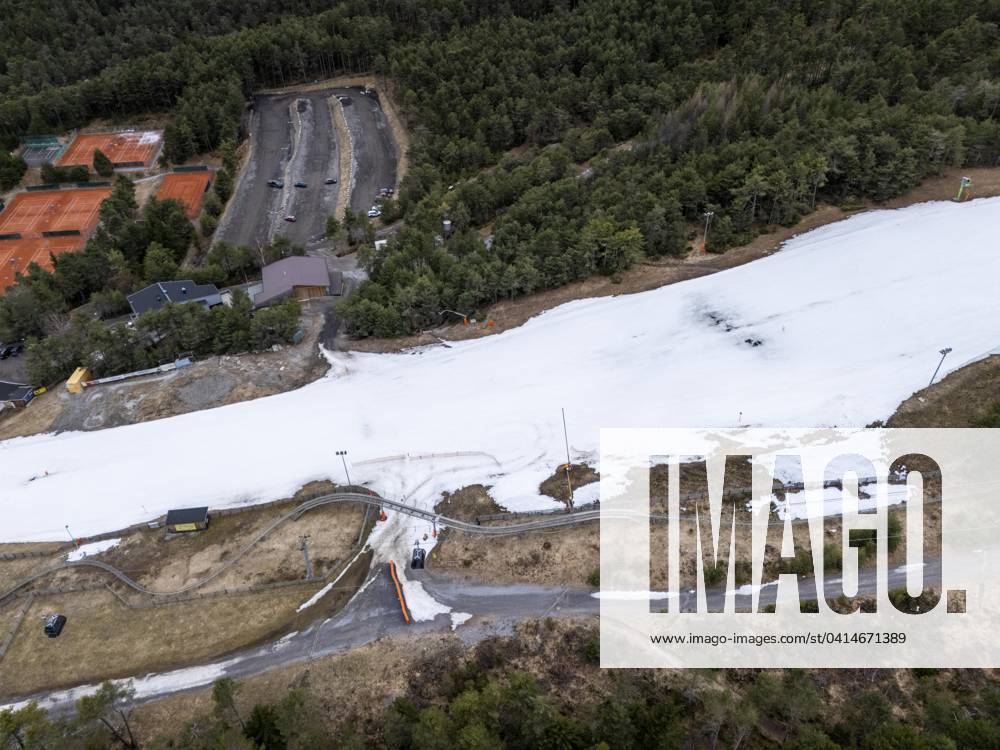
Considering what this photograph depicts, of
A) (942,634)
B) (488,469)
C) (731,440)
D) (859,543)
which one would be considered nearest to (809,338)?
(731,440)

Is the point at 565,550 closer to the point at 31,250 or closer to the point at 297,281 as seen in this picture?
the point at 297,281

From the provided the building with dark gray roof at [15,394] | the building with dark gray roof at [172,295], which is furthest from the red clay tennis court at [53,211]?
the building with dark gray roof at [15,394]

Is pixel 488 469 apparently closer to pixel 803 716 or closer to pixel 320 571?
pixel 320 571

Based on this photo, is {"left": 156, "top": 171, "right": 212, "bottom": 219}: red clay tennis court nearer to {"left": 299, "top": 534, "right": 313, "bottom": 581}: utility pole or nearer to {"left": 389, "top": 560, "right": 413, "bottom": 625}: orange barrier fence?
{"left": 299, "top": 534, "right": 313, "bottom": 581}: utility pole

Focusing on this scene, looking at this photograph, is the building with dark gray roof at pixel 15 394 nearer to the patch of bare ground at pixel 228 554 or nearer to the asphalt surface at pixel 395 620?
the patch of bare ground at pixel 228 554

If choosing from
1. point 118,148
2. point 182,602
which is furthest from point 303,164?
point 182,602

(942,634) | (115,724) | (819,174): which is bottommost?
(942,634)

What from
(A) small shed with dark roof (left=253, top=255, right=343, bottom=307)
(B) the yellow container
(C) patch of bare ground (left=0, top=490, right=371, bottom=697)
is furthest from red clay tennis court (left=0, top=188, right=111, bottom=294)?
(C) patch of bare ground (left=0, top=490, right=371, bottom=697)

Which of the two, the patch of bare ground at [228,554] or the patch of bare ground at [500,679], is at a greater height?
the patch of bare ground at [228,554]
